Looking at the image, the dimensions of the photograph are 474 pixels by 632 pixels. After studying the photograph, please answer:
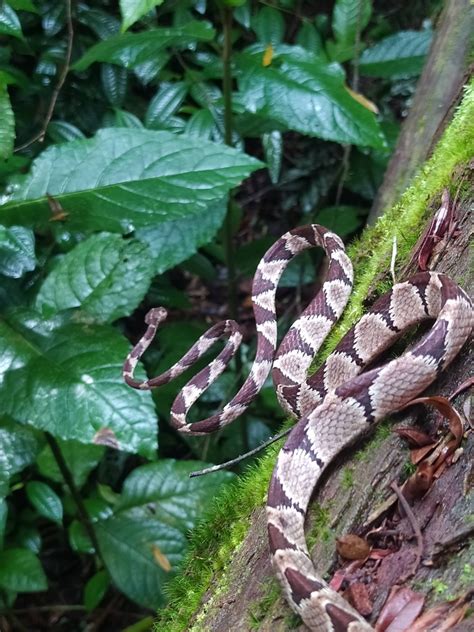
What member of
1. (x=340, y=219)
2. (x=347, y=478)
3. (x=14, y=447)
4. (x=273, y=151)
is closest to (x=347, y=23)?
(x=273, y=151)

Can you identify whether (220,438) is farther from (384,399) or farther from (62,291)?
(384,399)

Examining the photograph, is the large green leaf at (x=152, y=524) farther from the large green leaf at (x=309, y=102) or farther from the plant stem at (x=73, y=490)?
the large green leaf at (x=309, y=102)

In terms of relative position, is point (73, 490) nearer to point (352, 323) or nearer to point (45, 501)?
point (45, 501)

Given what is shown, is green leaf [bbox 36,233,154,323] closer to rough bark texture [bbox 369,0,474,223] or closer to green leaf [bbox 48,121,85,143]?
green leaf [bbox 48,121,85,143]

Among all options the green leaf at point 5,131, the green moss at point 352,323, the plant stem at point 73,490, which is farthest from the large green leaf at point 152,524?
the green leaf at point 5,131

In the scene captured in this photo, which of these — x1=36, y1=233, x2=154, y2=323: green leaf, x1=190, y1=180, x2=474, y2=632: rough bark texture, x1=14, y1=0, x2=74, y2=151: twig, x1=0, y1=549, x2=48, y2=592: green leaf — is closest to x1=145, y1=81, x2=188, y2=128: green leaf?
x1=14, y1=0, x2=74, y2=151: twig

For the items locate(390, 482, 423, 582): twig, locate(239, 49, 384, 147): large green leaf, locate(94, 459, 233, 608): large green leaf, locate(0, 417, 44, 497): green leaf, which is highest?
locate(239, 49, 384, 147): large green leaf

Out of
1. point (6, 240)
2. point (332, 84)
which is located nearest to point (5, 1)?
point (6, 240)

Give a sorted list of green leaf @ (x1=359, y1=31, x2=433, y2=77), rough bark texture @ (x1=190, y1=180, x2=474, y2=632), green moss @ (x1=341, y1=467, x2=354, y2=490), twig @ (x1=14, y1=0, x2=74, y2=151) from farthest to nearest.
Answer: green leaf @ (x1=359, y1=31, x2=433, y2=77)
twig @ (x1=14, y1=0, x2=74, y2=151)
green moss @ (x1=341, y1=467, x2=354, y2=490)
rough bark texture @ (x1=190, y1=180, x2=474, y2=632)
